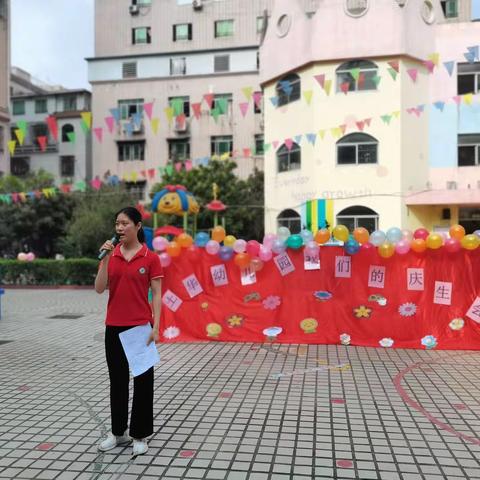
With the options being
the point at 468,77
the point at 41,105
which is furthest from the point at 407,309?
the point at 41,105

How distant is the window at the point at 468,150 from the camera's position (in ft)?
62.5

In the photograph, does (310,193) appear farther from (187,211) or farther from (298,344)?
(298,344)

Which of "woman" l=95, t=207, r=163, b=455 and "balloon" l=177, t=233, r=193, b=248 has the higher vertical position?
"balloon" l=177, t=233, r=193, b=248

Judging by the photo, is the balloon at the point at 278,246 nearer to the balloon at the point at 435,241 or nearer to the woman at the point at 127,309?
the balloon at the point at 435,241

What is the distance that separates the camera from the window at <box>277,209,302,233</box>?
19.8m

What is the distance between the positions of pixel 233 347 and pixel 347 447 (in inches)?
156

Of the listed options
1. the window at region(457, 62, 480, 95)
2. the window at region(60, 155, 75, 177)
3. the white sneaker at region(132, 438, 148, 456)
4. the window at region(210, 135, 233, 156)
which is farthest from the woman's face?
the window at region(60, 155, 75, 177)

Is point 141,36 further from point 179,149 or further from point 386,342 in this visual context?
point 386,342

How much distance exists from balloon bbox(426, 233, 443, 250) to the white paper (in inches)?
203

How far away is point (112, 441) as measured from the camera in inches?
162

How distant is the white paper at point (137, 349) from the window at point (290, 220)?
628 inches

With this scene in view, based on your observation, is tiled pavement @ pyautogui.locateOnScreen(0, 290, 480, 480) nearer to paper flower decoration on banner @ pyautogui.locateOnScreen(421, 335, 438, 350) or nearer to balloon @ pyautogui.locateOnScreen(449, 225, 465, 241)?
paper flower decoration on banner @ pyautogui.locateOnScreen(421, 335, 438, 350)

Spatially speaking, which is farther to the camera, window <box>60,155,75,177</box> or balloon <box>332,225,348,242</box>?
window <box>60,155,75,177</box>

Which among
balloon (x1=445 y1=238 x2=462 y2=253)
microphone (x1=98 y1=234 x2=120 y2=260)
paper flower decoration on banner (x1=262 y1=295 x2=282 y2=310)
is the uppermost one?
microphone (x1=98 y1=234 x2=120 y2=260)
